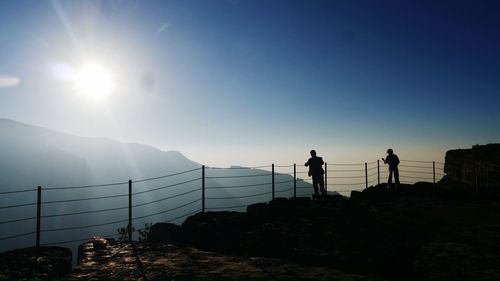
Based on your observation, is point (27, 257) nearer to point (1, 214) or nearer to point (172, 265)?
point (172, 265)

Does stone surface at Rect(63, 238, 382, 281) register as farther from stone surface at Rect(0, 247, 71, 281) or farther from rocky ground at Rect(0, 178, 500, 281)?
stone surface at Rect(0, 247, 71, 281)

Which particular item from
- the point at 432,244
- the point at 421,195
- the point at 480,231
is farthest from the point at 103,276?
the point at 421,195

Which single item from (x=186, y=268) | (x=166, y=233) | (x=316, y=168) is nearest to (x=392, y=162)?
(x=316, y=168)

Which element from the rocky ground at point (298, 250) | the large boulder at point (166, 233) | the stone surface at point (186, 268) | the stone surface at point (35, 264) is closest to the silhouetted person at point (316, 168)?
the rocky ground at point (298, 250)

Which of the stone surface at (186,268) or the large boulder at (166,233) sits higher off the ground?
the stone surface at (186,268)

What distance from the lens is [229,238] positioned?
26.6ft

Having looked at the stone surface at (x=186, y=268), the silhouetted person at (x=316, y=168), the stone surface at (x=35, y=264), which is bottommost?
the stone surface at (x=35, y=264)

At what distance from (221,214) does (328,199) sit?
506 cm

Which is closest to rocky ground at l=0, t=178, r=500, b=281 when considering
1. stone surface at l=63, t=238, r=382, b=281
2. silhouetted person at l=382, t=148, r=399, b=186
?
stone surface at l=63, t=238, r=382, b=281

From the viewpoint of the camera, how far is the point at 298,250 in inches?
274

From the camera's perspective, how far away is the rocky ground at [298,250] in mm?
5383

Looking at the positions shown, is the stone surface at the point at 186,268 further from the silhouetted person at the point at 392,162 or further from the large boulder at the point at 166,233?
the silhouetted person at the point at 392,162

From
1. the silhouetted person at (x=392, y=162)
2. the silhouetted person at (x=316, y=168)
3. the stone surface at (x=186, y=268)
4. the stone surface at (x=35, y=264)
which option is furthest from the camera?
the silhouetted person at (x=392, y=162)

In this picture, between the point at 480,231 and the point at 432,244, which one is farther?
the point at 480,231
